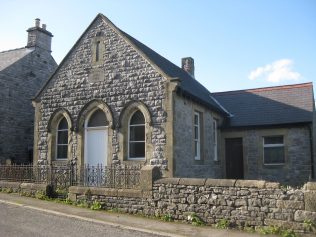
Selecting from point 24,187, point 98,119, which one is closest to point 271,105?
point 98,119

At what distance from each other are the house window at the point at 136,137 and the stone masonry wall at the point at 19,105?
26.6ft

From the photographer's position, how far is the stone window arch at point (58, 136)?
16.2 m

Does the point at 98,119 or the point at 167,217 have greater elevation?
the point at 98,119

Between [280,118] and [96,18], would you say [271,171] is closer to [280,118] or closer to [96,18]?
[280,118]

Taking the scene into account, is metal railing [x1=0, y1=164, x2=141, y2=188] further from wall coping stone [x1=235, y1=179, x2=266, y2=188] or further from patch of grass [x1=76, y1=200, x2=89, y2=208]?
wall coping stone [x1=235, y1=179, x2=266, y2=188]

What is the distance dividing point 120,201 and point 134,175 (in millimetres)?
1052

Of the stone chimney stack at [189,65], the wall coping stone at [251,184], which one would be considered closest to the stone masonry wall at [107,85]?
the wall coping stone at [251,184]

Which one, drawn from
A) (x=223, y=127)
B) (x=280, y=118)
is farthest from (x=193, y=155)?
(x=280, y=118)

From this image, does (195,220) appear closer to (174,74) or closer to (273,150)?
(174,74)

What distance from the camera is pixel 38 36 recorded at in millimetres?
22734

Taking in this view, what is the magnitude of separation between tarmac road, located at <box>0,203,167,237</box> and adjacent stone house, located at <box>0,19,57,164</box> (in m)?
9.44

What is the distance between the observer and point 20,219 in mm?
9844

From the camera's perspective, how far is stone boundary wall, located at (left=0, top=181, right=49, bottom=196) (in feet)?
43.7

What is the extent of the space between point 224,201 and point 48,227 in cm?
462
